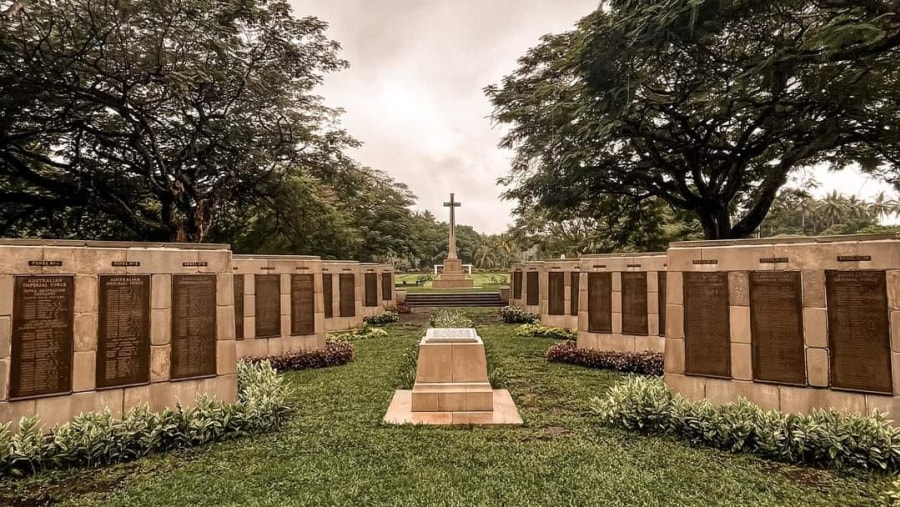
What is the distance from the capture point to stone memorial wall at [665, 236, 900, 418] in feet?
17.9

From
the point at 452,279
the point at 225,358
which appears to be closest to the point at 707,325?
the point at 225,358

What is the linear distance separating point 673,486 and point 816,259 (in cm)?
376

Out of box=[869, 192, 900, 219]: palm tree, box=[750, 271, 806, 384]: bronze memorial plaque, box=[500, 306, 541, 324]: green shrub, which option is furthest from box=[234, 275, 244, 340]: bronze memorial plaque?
box=[869, 192, 900, 219]: palm tree

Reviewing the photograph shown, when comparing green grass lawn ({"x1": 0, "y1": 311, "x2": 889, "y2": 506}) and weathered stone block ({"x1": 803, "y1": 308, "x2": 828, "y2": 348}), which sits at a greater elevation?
weathered stone block ({"x1": 803, "y1": 308, "x2": 828, "y2": 348})

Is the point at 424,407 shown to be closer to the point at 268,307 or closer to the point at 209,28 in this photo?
the point at 268,307

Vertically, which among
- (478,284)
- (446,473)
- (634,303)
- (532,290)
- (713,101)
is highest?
(713,101)

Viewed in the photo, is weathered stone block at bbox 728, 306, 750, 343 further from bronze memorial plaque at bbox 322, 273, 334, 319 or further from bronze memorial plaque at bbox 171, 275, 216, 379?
bronze memorial plaque at bbox 322, 273, 334, 319

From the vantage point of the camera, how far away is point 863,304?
5574 millimetres

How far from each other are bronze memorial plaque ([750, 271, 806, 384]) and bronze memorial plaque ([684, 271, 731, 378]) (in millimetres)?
351

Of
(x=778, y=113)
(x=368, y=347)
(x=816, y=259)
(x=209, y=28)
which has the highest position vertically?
(x=209, y=28)

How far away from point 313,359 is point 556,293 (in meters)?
9.59

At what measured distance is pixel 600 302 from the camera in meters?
11.4

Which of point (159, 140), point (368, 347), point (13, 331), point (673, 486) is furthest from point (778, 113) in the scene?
point (159, 140)

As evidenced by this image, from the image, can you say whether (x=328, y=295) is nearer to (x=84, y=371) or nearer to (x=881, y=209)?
(x=84, y=371)
